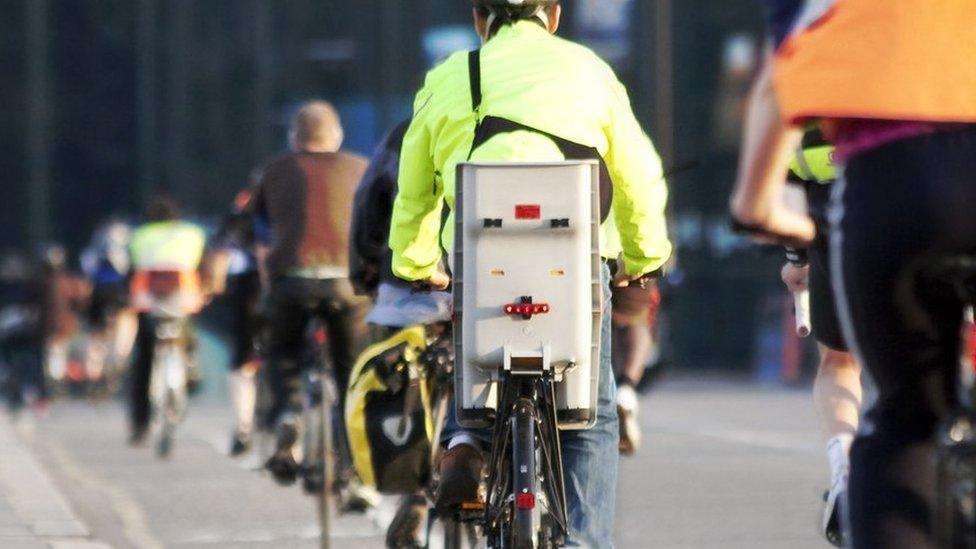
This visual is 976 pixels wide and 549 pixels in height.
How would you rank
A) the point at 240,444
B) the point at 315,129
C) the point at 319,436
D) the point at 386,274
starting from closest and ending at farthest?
the point at 386,274 < the point at 319,436 < the point at 315,129 < the point at 240,444

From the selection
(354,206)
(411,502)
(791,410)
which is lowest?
(791,410)

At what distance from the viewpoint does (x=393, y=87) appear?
1410 inches

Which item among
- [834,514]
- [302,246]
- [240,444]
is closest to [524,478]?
[834,514]

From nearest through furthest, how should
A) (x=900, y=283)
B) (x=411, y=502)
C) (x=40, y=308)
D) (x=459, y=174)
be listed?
(x=900, y=283), (x=459, y=174), (x=411, y=502), (x=40, y=308)

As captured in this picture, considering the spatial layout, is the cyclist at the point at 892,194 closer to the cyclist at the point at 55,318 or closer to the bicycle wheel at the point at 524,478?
the bicycle wheel at the point at 524,478

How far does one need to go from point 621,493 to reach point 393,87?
24788 millimetres

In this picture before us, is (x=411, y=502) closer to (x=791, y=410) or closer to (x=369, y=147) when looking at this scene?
(x=791, y=410)

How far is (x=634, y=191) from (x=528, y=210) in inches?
17.2

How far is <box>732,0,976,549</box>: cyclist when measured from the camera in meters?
3.29

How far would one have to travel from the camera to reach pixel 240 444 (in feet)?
47.0

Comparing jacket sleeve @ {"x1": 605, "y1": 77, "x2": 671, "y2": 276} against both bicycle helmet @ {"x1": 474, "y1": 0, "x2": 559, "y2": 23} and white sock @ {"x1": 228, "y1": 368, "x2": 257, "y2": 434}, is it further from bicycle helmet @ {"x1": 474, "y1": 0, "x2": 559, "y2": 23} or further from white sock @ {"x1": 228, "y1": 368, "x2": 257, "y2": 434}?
white sock @ {"x1": 228, "y1": 368, "x2": 257, "y2": 434}

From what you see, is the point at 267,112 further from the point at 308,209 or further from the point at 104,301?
the point at 308,209

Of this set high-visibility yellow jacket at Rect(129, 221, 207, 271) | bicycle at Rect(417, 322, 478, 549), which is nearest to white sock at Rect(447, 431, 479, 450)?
bicycle at Rect(417, 322, 478, 549)

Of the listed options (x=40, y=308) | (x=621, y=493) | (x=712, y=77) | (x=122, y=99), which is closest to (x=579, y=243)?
(x=621, y=493)
